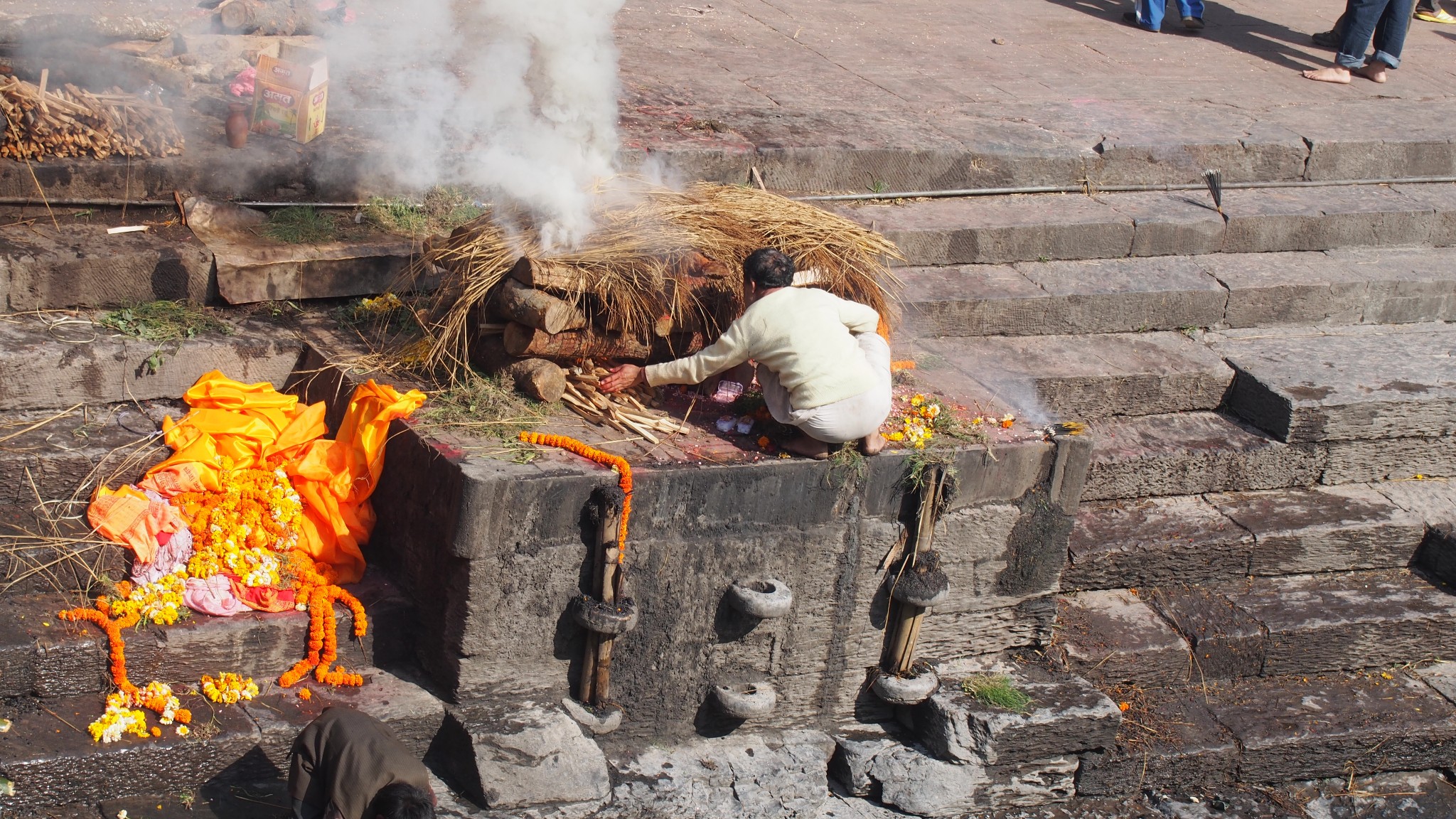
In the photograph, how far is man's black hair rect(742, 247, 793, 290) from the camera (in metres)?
5.73

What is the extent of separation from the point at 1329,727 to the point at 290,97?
6017mm

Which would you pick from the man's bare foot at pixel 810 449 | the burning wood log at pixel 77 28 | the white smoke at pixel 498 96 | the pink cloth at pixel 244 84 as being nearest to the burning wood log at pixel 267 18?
the white smoke at pixel 498 96

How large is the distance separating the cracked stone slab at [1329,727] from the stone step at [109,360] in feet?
15.8

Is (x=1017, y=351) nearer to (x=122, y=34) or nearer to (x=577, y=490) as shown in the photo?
(x=577, y=490)

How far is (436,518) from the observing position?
216 inches

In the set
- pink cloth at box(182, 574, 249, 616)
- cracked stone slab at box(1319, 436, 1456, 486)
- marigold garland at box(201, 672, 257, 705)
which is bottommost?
marigold garland at box(201, 672, 257, 705)

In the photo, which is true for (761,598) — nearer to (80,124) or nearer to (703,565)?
(703,565)

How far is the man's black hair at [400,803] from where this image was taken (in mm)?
4504

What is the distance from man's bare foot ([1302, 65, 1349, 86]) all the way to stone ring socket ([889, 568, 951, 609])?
7.53 m

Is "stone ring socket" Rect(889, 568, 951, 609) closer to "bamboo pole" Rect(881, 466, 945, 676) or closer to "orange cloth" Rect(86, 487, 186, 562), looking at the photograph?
"bamboo pole" Rect(881, 466, 945, 676)

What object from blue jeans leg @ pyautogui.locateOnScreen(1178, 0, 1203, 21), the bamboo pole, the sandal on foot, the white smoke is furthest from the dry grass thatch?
the sandal on foot

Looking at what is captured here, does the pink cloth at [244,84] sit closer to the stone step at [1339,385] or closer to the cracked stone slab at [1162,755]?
the cracked stone slab at [1162,755]

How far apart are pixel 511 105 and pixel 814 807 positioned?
12.2ft

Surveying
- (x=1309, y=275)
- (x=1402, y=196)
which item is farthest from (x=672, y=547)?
(x=1402, y=196)
